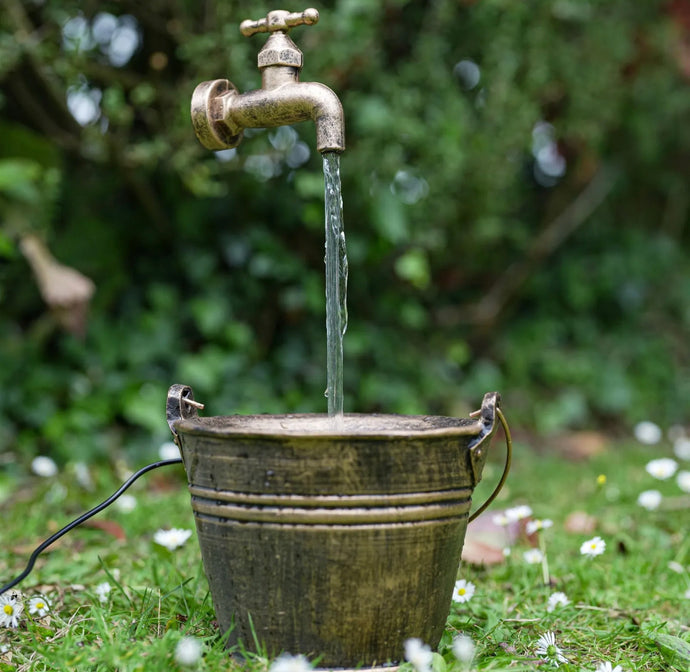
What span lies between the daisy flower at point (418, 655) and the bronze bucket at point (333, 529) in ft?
0.13

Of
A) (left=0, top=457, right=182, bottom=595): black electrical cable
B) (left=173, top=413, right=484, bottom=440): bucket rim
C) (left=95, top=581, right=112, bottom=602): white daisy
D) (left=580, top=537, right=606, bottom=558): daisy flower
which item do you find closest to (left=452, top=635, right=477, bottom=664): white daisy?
(left=173, top=413, right=484, bottom=440): bucket rim

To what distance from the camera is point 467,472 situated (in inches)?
61.0

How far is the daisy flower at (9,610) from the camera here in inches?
67.9

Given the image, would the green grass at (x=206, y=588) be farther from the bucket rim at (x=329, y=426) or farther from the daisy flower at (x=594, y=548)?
the bucket rim at (x=329, y=426)

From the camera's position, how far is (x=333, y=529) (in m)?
1.44

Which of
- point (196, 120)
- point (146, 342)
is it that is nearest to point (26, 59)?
point (146, 342)

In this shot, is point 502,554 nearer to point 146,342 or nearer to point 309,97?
point 309,97

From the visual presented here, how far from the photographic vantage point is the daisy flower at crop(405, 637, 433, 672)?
142cm

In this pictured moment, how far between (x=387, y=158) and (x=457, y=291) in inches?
59.4

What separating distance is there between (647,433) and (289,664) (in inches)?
106

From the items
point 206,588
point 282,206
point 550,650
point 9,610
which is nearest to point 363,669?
point 550,650

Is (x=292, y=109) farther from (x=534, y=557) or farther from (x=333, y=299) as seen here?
(x=534, y=557)

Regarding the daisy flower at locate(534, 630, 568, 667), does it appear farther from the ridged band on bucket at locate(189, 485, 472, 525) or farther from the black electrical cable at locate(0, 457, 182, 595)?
the black electrical cable at locate(0, 457, 182, 595)

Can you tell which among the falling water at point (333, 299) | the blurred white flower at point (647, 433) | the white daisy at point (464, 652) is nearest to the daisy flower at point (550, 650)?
the white daisy at point (464, 652)
